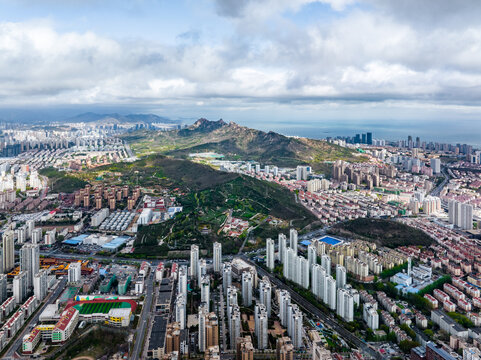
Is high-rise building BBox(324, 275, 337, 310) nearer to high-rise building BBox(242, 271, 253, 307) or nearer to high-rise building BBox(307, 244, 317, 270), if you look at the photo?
high-rise building BBox(307, 244, 317, 270)

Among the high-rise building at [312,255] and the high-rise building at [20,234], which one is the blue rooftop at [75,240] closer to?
the high-rise building at [20,234]

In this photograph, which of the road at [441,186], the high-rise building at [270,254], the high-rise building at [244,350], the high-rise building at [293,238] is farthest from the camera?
the road at [441,186]

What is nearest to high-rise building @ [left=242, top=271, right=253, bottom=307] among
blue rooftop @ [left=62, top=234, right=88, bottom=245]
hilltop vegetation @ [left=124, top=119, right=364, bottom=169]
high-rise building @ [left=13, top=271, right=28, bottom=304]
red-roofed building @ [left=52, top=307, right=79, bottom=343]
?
red-roofed building @ [left=52, top=307, right=79, bottom=343]

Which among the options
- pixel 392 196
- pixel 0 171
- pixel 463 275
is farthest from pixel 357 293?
pixel 0 171

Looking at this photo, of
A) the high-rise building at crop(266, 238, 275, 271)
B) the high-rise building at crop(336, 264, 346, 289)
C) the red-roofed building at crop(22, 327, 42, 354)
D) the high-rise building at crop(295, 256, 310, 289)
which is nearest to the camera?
the red-roofed building at crop(22, 327, 42, 354)

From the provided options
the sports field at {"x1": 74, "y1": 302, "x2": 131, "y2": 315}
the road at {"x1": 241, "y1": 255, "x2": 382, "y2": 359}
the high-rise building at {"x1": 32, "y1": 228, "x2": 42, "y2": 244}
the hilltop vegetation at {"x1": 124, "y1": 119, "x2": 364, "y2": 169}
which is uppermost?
the hilltop vegetation at {"x1": 124, "y1": 119, "x2": 364, "y2": 169}

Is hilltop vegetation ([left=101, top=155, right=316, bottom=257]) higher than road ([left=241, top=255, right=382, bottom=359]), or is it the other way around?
hilltop vegetation ([left=101, top=155, right=316, bottom=257])

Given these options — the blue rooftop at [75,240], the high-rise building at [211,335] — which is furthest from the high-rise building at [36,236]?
the high-rise building at [211,335]
